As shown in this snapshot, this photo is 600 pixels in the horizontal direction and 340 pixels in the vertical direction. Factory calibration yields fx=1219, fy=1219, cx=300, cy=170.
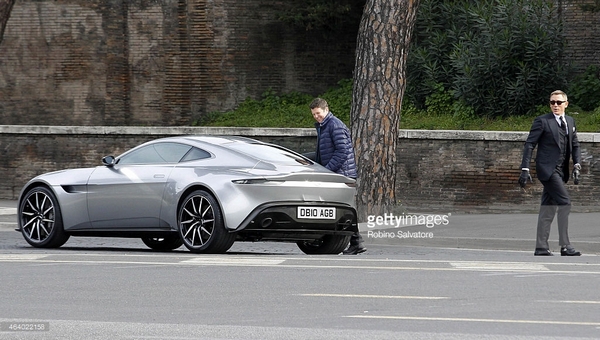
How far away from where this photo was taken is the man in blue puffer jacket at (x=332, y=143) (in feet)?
43.9

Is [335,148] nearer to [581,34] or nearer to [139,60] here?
[581,34]

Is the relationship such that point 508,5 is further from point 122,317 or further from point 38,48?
point 122,317

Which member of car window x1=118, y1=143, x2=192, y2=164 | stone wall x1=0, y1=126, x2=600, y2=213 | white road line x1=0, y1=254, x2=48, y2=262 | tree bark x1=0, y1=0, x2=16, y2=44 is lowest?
stone wall x1=0, y1=126, x2=600, y2=213

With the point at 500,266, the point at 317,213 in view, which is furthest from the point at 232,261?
the point at 500,266

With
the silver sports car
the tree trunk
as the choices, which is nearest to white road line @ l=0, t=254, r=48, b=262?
the silver sports car

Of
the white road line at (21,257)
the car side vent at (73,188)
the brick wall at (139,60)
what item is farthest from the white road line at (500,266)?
the brick wall at (139,60)

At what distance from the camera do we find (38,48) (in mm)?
30531

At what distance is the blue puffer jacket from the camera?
1338 cm

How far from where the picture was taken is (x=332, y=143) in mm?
13500

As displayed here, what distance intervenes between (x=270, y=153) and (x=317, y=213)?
0.93 meters

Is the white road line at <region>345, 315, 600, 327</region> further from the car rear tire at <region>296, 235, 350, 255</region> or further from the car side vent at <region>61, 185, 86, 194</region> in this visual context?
the car side vent at <region>61, 185, 86, 194</region>

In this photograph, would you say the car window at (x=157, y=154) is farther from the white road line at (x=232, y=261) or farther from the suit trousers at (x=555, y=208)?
the suit trousers at (x=555, y=208)

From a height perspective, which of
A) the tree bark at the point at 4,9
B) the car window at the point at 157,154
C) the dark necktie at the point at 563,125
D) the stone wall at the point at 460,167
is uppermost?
the tree bark at the point at 4,9

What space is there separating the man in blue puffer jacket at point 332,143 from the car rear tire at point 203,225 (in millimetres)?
1674
